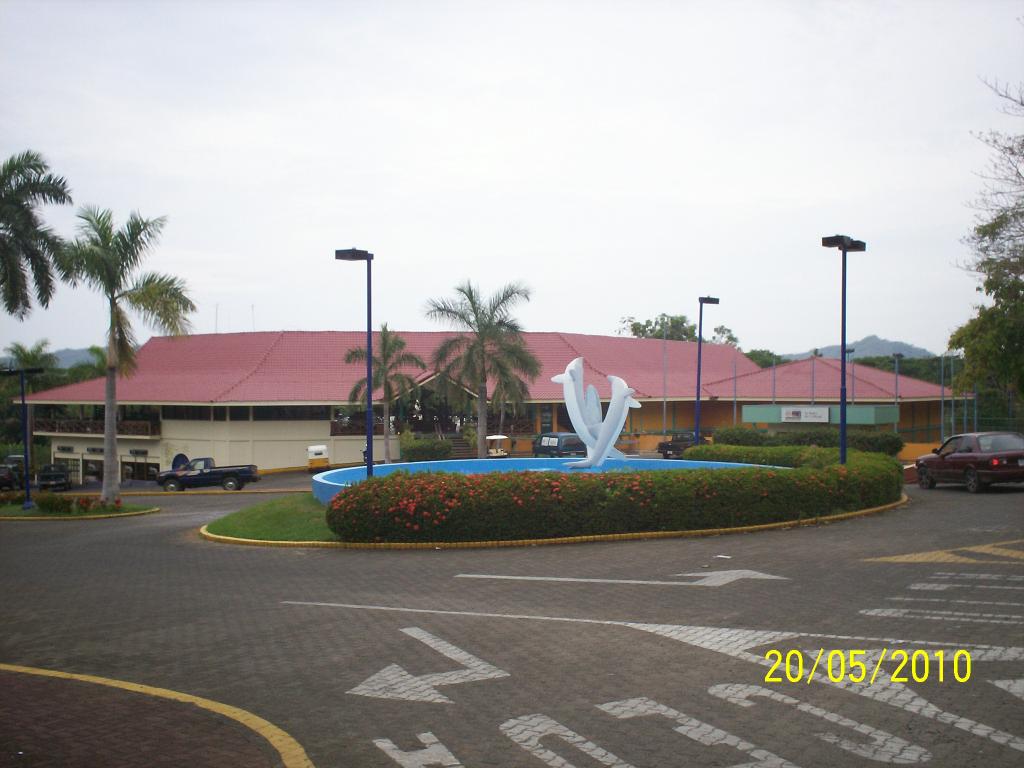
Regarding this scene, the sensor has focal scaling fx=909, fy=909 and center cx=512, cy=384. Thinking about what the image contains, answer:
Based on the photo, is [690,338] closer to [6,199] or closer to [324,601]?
[6,199]

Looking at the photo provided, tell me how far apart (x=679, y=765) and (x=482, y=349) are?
1335 inches

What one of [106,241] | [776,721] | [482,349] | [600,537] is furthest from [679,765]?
[482,349]

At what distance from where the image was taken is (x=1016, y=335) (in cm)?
3155

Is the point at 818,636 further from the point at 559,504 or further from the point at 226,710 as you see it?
the point at 559,504

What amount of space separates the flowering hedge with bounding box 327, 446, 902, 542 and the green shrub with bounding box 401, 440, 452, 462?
26229mm

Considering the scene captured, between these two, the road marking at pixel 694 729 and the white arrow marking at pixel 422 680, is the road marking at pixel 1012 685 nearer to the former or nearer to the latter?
the road marking at pixel 694 729

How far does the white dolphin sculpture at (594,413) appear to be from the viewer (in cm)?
2986

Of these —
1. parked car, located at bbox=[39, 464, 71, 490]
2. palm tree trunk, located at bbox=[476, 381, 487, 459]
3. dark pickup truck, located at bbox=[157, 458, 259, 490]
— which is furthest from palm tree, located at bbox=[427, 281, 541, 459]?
parked car, located at bbox=[39, 464, 71, 490]

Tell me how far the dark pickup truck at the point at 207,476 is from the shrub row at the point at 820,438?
879 inches

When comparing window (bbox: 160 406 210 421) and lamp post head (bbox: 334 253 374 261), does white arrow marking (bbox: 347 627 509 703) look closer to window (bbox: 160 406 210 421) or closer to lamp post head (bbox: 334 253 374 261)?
lamp post head (bbox: 334 253 374 261)

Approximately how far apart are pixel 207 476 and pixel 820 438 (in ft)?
91.8

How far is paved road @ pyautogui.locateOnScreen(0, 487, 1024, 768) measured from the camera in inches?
260

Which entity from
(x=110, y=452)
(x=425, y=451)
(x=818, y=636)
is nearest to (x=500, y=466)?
(x=425, y=451)

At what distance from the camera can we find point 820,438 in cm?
4250
